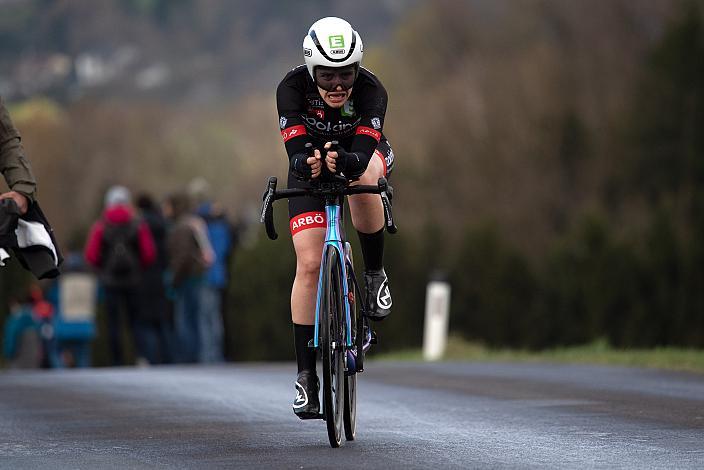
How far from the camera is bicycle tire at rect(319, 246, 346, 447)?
829 cm

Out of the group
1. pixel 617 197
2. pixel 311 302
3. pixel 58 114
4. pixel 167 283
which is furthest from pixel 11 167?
pixel 58 114

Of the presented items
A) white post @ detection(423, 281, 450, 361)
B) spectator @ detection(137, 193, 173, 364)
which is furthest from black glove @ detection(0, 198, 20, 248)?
white post @ detection(423, 281, 450, 361)

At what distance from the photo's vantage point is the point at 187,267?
19672 millimetres

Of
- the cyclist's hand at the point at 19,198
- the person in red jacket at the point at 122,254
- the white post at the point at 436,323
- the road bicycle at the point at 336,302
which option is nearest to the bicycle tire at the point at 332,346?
the road bicycle at the point at 336,302

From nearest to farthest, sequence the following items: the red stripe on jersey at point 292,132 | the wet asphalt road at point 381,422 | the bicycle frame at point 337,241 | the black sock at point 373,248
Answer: the wet asphalt road at point 381,422, the bicycle frame at point 337,241, the red stripe on jersey at point 292,132, the black sock at point 373,248

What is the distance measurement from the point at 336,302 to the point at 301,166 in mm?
695

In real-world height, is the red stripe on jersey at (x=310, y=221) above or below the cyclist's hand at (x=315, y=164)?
below

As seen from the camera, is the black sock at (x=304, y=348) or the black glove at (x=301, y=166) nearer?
the black glove at (x=301, y=166)

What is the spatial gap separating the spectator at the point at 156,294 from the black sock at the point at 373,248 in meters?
10.3

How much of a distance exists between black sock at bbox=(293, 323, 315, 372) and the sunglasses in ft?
4.03

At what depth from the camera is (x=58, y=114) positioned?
363ft

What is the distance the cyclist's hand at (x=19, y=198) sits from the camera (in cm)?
891

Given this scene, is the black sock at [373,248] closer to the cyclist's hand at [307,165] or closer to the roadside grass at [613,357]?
the cyclist's hand at [307,165]

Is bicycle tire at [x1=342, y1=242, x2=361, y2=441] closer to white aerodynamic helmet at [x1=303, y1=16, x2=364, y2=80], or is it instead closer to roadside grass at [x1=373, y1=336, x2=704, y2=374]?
white aerodynamic helmet at [x1=303, y1=16, x2=364, y2=80]
